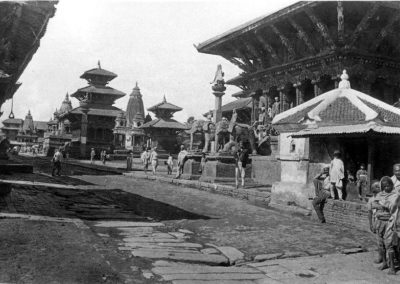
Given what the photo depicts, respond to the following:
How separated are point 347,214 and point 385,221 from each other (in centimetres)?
341

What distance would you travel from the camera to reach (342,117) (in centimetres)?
1048

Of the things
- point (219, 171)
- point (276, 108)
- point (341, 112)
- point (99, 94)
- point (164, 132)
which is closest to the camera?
point (341, 112)

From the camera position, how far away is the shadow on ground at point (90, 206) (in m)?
9.05

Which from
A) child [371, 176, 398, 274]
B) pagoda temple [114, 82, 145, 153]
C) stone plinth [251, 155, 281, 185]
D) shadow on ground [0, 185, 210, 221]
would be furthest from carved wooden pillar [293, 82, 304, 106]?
pagoda temple [114, 82, 145, 153]

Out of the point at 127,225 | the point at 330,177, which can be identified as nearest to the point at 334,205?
the point at 330,177

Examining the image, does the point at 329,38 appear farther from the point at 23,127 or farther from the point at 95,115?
the point at 23,127

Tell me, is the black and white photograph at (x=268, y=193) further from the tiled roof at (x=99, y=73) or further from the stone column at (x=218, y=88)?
the tiled roof at (x=99, y=73)

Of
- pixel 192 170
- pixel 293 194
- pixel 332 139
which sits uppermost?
pixel 332 139

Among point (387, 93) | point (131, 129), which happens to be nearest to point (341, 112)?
point (387, 93)

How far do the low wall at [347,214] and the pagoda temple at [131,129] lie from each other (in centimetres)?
4800

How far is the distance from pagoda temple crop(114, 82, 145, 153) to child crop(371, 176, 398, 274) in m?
51.3

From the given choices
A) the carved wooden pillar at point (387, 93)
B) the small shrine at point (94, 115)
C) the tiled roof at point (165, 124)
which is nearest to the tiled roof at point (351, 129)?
the carved wooden pillar at point (387, 93)

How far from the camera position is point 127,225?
26.5 feet

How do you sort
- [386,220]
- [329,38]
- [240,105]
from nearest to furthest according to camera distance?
[386,220] < [329,38] < [240,105]
